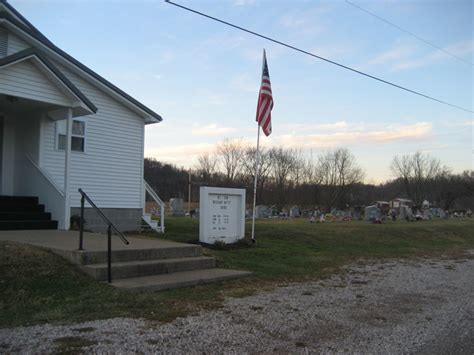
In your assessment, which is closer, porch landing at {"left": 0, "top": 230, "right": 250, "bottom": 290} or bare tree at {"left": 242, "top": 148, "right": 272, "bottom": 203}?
porch landing at {"left": 0, "top": 230, "right": 250, "bottom": 290}

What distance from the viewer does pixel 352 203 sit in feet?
215

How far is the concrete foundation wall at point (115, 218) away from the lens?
44.9 feet

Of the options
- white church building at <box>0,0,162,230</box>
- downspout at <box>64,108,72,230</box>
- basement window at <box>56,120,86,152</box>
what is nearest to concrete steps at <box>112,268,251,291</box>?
downspout at <box>64,108,72,230</box>

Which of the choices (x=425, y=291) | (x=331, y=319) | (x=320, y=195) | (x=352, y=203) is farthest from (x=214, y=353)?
(x=352, y=203)

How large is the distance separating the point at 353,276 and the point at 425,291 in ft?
5.51

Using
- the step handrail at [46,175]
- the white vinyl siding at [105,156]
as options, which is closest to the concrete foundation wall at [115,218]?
the white vinyl siding at [105,156]

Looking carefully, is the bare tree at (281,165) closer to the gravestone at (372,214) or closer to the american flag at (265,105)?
the gravestone at (372,214)

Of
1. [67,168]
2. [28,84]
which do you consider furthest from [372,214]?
[28,84]

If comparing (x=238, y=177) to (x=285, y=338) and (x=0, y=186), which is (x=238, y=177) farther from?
(x=285, y=338)

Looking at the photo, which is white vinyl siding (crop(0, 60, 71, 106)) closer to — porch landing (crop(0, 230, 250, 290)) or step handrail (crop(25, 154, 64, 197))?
step handrail (crop(25, 154, 64, 197))

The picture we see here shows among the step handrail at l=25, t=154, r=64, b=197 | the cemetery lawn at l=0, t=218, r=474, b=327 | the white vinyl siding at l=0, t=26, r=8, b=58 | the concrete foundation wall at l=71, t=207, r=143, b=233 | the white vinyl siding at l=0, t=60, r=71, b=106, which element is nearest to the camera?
the cemetery lawn at l=0, t=218, r=474, b=327

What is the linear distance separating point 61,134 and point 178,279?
25.1ft

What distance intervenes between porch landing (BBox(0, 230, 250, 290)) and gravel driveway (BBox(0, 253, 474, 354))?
4.33 feet

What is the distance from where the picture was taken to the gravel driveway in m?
4.77
